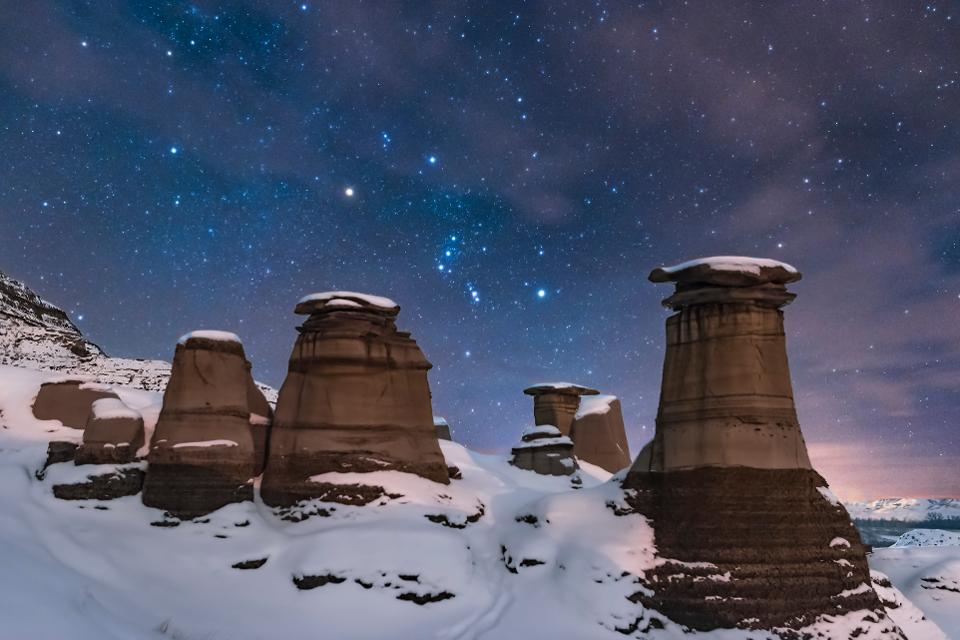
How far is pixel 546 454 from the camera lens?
103ft

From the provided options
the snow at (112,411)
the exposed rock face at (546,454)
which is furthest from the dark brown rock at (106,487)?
the exposed rock face at (546,454)

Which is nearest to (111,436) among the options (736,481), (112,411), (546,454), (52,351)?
(112,411)

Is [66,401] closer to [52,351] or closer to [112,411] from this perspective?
[112,411]

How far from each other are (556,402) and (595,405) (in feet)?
14.4

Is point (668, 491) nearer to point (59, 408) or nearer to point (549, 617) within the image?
point (549, 617)

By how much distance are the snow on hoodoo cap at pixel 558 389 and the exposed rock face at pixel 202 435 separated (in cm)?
2600

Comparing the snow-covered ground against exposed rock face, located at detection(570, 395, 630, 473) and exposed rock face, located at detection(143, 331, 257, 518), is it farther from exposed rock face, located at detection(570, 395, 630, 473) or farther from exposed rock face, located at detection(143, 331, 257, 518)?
exposed rock face, located at detection(570, 395, 630, 473)

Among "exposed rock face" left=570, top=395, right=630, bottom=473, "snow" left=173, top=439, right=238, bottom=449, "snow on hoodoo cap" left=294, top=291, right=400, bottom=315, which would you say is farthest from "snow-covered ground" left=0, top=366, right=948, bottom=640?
"exposed rock face" left=570, top=395, right=630, bottom=473

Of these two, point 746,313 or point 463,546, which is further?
point 463,546

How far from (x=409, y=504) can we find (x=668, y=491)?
24.9 ft

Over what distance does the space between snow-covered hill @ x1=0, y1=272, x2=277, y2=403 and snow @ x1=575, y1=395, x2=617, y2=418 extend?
22.0 metres

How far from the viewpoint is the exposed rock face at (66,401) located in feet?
72.3

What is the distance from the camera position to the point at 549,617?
14.2m

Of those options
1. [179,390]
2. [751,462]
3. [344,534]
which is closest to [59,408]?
[179,390]
